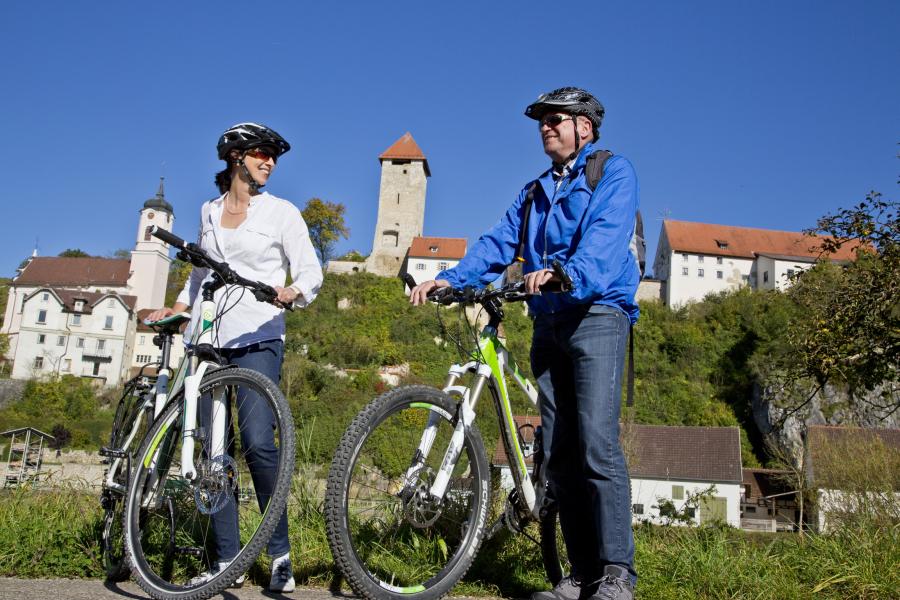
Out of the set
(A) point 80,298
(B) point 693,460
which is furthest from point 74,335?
(B) point 693,460

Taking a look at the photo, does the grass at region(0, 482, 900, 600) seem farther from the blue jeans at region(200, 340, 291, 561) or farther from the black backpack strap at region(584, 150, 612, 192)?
the black backpack strap at region(584, 150, 612, 192)

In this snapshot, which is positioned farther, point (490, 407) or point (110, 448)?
point (110, 448)

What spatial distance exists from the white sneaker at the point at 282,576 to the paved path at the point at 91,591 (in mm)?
38

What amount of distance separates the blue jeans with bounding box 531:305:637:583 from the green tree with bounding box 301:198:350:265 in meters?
65.3

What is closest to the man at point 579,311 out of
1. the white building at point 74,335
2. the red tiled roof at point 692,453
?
the red tiled roof at point 692,453

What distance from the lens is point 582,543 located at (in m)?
3.03

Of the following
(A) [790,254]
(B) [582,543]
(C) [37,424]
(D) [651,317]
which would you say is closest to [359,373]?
(C) [37,424]

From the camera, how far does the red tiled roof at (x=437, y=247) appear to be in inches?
2603

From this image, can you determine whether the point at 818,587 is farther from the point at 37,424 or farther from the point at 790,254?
the point at 790,254

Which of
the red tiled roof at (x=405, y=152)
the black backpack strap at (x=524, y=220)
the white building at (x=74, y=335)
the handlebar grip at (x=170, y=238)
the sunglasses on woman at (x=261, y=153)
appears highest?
the red tiled roof at (x=405, y=152)

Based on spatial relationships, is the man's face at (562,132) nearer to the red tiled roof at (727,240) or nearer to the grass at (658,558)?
the grass at (658,558)

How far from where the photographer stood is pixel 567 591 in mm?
2924

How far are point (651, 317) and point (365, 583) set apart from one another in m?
55.9

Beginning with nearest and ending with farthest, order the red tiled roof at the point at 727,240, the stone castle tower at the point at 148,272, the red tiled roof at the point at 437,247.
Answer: the red tiled roof at the point at 727,240
the red tiled roof at the point at 437,247
the stone castle tower at the point at 148,272
